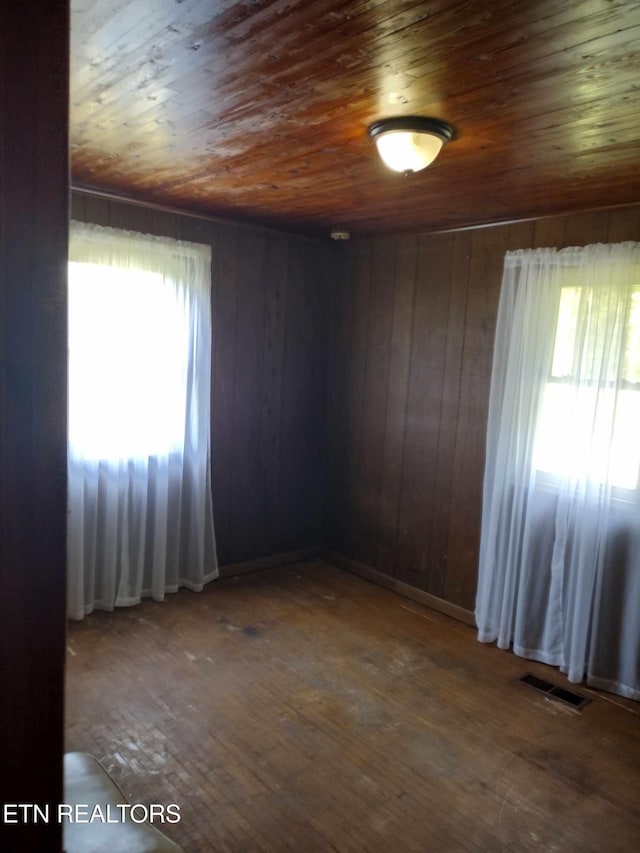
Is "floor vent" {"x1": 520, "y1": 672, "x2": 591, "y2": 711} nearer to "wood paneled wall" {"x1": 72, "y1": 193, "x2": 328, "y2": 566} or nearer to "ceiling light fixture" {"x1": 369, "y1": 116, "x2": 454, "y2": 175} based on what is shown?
"wood paneled wall" {"x1": 72, "y1": 193, "x2": 328, "y2": 566}

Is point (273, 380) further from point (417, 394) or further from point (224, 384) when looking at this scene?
point (417, 394)

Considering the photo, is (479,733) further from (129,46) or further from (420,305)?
(129,46)

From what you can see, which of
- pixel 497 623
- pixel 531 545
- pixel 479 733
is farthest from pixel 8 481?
pixel 497 623

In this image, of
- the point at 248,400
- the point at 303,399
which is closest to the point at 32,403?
the point at 248,400

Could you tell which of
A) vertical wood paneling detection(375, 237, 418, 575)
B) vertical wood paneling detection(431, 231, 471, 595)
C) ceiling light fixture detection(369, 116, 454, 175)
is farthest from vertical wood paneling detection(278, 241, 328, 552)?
ceiling light fixture detection(369, 116, 454, 175)

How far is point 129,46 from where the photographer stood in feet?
5.53

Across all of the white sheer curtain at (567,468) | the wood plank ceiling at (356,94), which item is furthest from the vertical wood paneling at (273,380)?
the white sheer curtain at (567,468)

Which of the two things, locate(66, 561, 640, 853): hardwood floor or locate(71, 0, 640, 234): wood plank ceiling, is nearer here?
locate(71, 0, 640, 234): wood plank ceiling

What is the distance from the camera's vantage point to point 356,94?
1896mm

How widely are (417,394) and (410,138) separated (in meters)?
2.19

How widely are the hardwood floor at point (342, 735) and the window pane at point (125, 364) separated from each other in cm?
106

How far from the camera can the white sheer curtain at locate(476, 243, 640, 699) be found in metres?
3.04

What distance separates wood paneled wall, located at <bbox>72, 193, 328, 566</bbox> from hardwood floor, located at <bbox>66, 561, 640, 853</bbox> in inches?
33.9

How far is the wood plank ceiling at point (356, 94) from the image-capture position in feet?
4.85
